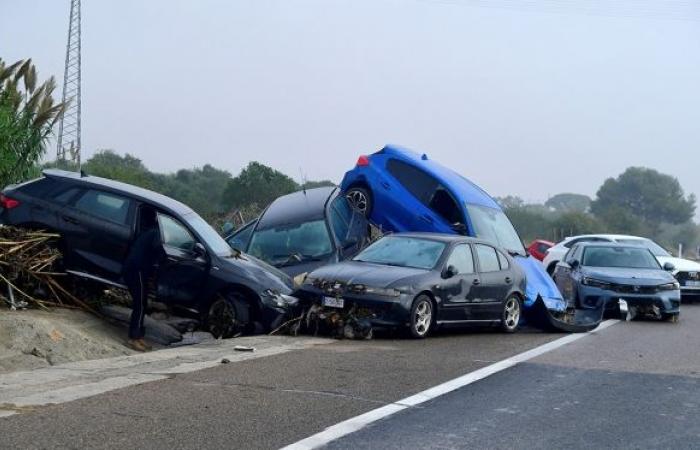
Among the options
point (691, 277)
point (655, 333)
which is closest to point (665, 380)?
point (655, 333)

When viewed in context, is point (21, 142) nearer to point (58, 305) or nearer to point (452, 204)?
point (58, 305)

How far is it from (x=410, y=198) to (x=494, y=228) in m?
1.57

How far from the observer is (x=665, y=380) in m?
9.69

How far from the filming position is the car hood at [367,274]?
12.3 metres

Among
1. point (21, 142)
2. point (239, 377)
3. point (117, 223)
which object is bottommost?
point (239, 377)

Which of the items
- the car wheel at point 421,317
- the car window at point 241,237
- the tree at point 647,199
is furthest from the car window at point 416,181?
the tree at point 647,199

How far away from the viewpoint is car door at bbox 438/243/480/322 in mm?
12938

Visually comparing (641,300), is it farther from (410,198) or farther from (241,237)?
(241,237)

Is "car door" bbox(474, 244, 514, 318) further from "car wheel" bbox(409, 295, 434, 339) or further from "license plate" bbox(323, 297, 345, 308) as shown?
"license plate" bbox(323, 297, 345, 308)

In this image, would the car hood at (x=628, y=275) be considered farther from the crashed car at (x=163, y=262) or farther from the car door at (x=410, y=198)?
the crashed car at (x=163, y=262)

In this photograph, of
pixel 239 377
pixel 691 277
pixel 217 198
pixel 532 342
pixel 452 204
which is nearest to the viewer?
pixel 239 377

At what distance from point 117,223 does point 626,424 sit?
24.0 feet

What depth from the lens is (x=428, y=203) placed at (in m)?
A: 16.9

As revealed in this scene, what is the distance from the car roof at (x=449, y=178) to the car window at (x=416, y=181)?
102mm
